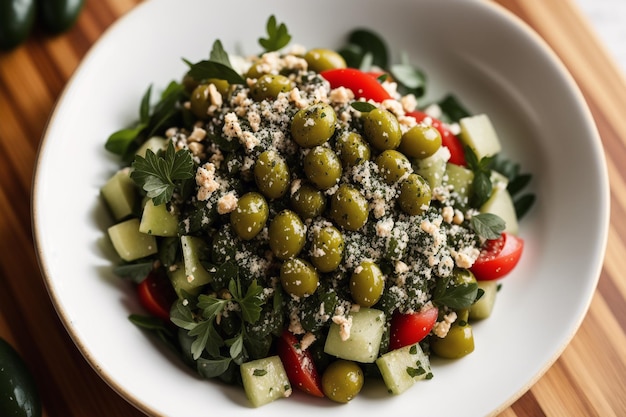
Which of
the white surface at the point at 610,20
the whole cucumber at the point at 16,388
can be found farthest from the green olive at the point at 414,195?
the white surface at the point at 610,20

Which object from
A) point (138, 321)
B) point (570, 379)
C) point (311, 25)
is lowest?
point (570, 379)

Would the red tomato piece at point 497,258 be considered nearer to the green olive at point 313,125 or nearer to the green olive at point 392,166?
the green olive at point 392,166

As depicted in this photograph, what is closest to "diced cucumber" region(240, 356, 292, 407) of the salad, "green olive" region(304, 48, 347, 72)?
the salad

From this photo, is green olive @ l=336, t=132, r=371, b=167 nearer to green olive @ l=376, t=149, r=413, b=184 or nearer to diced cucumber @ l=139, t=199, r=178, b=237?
green olive @ l=376, t=149, r=413, b=184

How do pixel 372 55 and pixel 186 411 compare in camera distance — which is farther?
pixel 372 55

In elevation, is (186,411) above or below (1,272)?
below

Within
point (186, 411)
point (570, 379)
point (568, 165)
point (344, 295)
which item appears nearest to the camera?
point (186, 411)

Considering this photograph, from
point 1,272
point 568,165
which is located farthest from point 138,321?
point 568,165

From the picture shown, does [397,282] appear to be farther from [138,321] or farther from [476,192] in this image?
[138,321]
